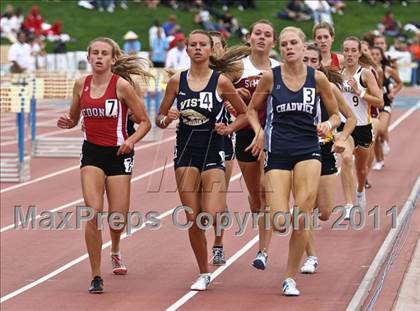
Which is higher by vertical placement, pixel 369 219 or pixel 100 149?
pixel 100 149

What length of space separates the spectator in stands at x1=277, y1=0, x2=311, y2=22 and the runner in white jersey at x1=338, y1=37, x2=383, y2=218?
30.2 m

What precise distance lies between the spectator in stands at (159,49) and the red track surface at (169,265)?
17.5 m

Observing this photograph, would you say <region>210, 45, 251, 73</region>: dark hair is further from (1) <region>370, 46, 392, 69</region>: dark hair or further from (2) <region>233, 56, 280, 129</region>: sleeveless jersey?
(1) <region>370, 46, 392, 69</region>: dark hair

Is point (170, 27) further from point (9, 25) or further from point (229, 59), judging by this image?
point (229, 59)

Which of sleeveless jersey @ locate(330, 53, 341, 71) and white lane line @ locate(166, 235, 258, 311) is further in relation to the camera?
sleeveless jersey @ locate(330, 53, 341, 71)

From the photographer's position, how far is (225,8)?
46625mm

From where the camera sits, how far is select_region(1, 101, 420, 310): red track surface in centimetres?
1118

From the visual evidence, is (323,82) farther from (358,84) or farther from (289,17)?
(289,17)

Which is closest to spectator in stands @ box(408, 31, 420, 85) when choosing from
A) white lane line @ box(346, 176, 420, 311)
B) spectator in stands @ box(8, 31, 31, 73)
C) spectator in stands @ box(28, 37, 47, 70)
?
spectator in stands @ box(28, 37, 47, 70)

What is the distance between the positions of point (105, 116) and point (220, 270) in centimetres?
223

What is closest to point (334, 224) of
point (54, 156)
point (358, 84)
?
point (358, 84)

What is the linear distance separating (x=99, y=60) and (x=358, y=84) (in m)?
4.62

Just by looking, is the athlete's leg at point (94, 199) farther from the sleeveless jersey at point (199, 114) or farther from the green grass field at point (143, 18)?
the green grass field at point (143, 18)

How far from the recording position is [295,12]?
45438 mm
